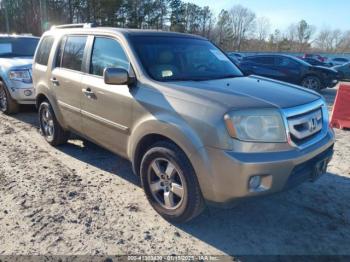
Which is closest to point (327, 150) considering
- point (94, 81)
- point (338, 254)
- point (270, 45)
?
point (338, 254)

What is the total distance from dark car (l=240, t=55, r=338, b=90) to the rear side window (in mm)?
9560

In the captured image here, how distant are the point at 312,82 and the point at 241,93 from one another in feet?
39.2

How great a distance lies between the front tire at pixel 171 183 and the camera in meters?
3.18

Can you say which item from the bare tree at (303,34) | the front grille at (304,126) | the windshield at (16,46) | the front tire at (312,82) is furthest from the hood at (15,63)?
the bare tree at (303,34)

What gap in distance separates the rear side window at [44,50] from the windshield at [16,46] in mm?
3934

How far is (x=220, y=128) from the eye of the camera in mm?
2867

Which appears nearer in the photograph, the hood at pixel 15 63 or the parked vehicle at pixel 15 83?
the parked vehicle at pixel 15 83

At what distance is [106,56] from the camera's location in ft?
13.6

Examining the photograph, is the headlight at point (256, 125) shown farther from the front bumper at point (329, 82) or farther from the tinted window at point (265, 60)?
the front bumper at point (329, 82)

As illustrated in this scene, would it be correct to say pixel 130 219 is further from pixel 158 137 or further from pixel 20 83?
pixel 20 83

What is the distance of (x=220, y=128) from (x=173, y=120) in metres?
0.51

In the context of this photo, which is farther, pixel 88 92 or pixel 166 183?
pixel 88 92

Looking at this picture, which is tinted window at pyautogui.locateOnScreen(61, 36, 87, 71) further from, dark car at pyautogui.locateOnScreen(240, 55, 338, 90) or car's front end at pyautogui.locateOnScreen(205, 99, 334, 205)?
dark car at pyautogui.locateOnScreen(240, 55, 338, 90)

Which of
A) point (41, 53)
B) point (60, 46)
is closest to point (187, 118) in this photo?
point (60, 46)
